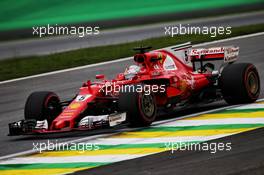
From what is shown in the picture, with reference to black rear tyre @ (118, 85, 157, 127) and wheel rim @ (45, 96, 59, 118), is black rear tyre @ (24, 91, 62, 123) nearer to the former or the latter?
wheel rim @ (45, 96, 59, 118)

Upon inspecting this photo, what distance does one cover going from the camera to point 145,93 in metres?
12.1

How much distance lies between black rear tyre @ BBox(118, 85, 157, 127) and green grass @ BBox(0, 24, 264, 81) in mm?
7489

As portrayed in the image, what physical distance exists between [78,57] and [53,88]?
3702 millimetres

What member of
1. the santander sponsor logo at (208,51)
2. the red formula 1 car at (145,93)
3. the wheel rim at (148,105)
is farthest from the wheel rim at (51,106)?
the santander sponsor logo at (208,51)

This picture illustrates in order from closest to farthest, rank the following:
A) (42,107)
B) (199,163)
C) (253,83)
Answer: (199,163), (42,107), (253,83)

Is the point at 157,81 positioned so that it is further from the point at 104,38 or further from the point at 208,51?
the point at 104,38

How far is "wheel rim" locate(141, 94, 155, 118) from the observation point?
12.1 m

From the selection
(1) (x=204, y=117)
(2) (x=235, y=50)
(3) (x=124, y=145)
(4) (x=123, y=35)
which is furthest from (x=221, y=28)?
(3) (x=124, y=145)

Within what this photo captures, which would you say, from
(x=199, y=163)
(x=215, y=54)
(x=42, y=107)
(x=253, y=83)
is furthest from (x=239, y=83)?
(x=199, y=163)

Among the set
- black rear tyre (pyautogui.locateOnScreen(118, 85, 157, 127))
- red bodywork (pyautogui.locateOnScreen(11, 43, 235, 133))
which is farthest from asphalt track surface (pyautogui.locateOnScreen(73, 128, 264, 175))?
red bodywork (pyautogui.locateOnScreen(11, 43, 235, 133))

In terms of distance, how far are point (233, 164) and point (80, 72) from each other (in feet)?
33.3

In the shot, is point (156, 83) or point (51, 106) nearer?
point (51, 106)

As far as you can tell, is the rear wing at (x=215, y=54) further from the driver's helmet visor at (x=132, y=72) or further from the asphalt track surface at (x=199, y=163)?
the asphalt track surface at (x=199, y=163)

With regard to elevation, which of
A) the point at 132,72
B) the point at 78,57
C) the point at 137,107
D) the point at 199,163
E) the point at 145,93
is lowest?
the point at 199,163
